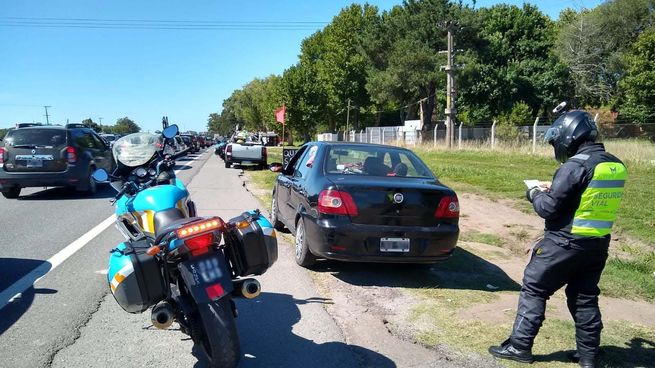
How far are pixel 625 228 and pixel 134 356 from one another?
7963mm

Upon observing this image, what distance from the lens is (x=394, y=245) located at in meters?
5.66

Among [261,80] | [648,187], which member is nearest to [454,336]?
[648,187]

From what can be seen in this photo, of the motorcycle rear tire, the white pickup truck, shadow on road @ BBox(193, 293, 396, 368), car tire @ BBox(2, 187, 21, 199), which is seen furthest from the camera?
the white pickup truck

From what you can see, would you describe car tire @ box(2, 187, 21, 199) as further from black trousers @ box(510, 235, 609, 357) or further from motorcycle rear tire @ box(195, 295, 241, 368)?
black trousers @ box(510, 235, 609, 357)

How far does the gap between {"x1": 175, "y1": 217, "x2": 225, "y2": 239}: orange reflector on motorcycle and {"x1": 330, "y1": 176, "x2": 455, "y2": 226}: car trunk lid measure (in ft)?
8.38

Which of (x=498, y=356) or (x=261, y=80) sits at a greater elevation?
(x=261, y=80)

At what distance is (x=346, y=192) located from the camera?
5.71 metres

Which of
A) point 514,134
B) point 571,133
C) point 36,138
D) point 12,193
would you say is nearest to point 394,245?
point 571,133

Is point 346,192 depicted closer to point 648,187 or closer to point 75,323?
point 75,323

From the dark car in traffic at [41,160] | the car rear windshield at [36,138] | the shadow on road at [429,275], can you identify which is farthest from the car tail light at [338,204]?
the car rear windshield at [36,138]

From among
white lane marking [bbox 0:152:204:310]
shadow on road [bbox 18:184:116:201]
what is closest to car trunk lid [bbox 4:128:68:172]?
shadow on road [bbox 18:184:116:201]

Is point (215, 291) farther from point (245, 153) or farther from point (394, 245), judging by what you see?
point (245, 153)

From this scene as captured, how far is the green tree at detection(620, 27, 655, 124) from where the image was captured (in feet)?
133

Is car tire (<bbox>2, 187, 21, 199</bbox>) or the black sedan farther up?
the black sedan
